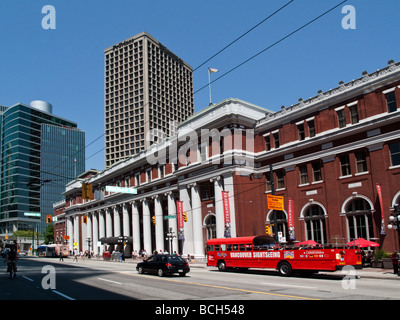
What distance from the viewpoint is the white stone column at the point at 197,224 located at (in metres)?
45.7

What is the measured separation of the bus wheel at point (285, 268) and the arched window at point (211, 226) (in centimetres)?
2062

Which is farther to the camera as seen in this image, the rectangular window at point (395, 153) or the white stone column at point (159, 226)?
the white stone column at point (159, 226)

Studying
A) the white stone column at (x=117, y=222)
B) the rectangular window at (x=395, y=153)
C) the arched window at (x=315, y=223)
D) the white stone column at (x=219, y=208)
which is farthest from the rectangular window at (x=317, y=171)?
the white stone column at (x=117, y=222)

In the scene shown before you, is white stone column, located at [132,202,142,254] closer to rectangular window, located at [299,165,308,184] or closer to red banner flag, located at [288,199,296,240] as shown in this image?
red banner flag, located at [288,199,296,240]

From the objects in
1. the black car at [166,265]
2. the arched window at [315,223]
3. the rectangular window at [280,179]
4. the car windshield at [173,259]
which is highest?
the rectangular window at [280,179]

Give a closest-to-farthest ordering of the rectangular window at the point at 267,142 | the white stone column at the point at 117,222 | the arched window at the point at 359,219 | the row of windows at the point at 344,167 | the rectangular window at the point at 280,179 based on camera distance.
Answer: the row of windows at the point at 344,167 → the arched window at the point at 359,219 → the rectangular window at the point at 280,179 → the rectangular window at the point at 267,142 → the white stone column at the point at 117,222

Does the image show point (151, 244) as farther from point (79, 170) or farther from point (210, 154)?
point (79, 170)

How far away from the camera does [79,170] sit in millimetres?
168125

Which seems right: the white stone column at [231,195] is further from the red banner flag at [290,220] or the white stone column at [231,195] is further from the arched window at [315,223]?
the arched window at [315,223]

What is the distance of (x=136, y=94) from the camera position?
140 metres

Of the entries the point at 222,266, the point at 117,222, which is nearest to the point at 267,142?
the point at 222,266

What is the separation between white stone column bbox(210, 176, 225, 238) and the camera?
4197cm
